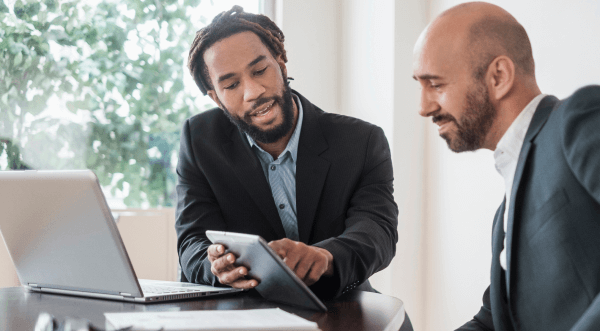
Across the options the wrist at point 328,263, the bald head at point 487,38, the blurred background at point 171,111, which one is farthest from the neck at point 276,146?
the blurred background at point 171,111

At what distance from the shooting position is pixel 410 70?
2.90 metres

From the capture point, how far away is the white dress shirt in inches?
42.4

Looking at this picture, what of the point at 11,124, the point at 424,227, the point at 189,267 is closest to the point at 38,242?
the point at 189,267

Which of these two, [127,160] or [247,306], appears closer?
[247,306]

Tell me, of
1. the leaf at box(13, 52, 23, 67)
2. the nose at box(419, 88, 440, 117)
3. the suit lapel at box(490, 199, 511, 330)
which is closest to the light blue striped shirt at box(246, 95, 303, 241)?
the nose at box(419, 88, 440, 117)

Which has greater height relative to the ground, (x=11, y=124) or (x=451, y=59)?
(x=451, y=59)

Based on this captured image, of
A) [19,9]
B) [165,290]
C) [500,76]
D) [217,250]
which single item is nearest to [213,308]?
[217,250]

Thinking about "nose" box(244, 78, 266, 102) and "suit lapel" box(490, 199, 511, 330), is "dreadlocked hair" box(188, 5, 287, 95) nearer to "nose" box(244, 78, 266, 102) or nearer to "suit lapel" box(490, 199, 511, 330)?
"nose" box(244, 78, 266, 102)

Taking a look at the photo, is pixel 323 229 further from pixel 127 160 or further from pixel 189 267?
pixel 127 160

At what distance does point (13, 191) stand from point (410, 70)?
2212mm

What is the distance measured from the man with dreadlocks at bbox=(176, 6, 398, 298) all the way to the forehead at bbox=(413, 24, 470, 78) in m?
0.51

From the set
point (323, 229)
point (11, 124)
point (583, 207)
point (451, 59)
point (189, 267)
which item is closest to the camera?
point (583, 207)

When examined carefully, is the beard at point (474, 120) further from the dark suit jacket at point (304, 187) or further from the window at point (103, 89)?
the window at point (103, 89)

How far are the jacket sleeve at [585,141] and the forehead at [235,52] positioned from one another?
3.55ft
